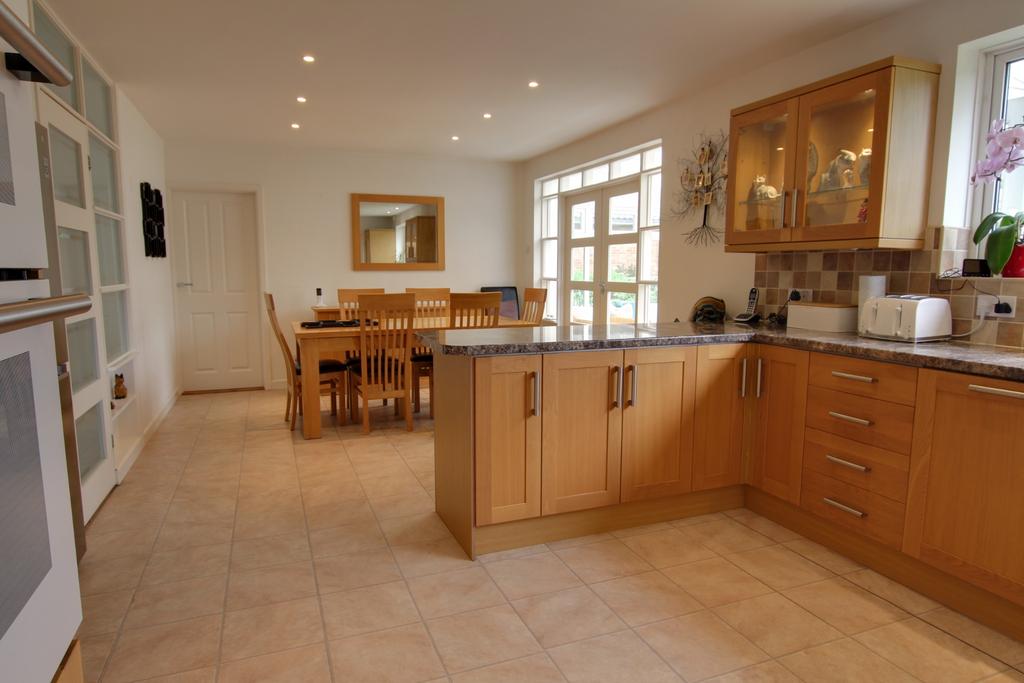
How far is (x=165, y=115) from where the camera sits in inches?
186

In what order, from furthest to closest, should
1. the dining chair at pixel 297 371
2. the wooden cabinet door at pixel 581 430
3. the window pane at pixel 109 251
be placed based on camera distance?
1. the dining chair at pixel 297 371
2. the window pane at pixel 109 251
3. the wooden cabinet door at pixel 581 430

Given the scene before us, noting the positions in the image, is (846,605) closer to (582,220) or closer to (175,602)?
(175,602)

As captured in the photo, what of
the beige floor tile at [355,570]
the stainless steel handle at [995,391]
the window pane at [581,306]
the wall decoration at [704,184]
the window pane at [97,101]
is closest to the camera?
the stainless steel handle at [995,391]

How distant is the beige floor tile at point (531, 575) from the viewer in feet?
7.45

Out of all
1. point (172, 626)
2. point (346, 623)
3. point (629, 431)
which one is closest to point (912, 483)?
point (629, 431)

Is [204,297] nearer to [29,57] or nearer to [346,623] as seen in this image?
[346,623]

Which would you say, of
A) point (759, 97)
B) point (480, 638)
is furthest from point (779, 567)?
point (759, 97)

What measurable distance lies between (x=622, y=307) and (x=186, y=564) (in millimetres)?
3927

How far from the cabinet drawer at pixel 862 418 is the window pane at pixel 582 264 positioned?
3.39 m

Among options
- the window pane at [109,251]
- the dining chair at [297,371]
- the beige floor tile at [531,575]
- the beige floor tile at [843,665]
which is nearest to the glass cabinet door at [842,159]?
the beige floor tile at [843,665]

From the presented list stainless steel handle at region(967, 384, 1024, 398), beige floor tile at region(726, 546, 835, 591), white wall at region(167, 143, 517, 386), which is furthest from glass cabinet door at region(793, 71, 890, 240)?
white wall at region(167, 143, 517, 386)

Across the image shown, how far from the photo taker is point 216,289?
5977mm

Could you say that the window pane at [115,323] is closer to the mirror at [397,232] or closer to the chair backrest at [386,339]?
the chair backrest at [386,339]

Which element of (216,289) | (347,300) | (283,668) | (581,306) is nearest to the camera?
(283,668)
